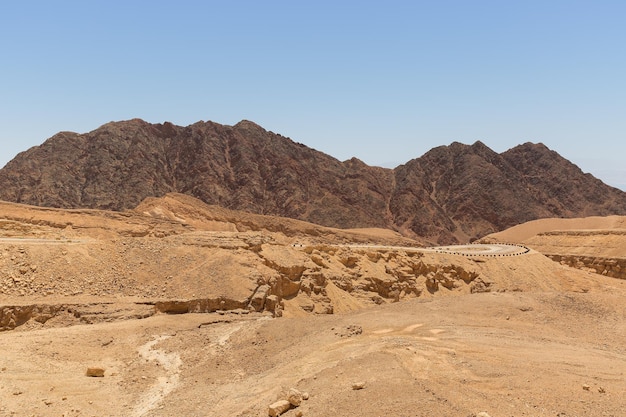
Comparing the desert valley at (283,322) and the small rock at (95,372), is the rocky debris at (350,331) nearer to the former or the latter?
the desert valley at (283,322)

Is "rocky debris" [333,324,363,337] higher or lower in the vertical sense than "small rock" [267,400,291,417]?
higher

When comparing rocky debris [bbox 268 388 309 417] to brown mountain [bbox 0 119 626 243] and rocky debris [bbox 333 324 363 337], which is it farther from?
brown mountain [bbox 0 119 626 243]

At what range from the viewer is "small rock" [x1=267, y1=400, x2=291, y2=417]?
34.4 feet

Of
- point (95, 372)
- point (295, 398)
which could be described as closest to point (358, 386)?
point (295, 398)

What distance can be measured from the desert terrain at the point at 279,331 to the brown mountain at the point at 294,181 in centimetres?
4026

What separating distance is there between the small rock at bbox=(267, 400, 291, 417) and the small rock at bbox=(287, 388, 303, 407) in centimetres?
9

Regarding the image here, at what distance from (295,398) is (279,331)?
7664mm

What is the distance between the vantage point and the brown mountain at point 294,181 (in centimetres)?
7312

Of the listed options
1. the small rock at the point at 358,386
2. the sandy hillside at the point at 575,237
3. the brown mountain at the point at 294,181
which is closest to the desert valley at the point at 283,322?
the small rock at the point at 358,386

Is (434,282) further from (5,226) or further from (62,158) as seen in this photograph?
(62,158)

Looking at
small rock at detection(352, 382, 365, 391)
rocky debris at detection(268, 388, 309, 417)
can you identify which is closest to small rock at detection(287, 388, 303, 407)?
rocky debris at detection(268, 388, 309, 417)

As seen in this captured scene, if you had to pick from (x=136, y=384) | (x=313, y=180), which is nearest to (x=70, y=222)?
(x=136, y=384)

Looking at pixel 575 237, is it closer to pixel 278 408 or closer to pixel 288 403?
pixel 288 403

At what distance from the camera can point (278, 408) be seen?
10.5m
